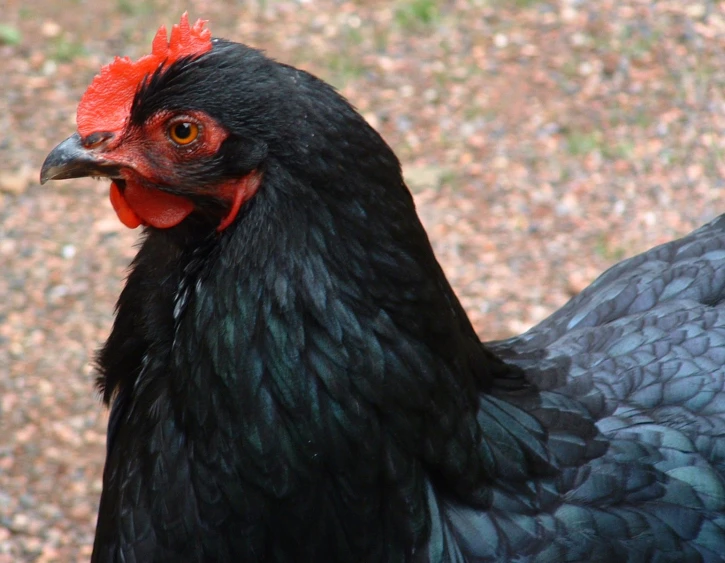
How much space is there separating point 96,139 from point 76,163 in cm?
8

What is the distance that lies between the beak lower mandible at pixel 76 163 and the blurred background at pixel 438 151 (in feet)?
8.33

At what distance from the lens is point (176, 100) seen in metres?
2.33

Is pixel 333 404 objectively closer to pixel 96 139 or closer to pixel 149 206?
pixel 149 206

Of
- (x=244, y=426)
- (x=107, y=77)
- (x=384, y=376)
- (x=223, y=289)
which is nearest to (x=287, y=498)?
(x=244, y=426)

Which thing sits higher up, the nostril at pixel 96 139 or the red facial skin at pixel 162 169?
the nostril at pixel 96 139

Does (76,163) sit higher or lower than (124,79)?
lower

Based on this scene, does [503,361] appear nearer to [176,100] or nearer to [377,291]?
[377,291]

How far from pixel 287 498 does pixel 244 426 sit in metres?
0.22

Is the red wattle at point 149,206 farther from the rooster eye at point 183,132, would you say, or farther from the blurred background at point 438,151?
the blurred background at point 438,151

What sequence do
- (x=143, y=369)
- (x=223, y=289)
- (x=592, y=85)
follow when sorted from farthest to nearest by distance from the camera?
(x=592, y=85) < (x=143, y=369) < (x=223, y=289)

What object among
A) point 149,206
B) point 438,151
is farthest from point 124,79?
point 438,151

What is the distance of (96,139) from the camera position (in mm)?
2434

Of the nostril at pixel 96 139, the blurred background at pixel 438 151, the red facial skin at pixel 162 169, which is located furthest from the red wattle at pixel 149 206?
the blurred background at pixel 438 151

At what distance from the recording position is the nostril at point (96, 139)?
2422mm
